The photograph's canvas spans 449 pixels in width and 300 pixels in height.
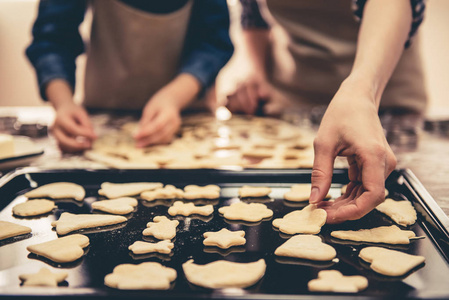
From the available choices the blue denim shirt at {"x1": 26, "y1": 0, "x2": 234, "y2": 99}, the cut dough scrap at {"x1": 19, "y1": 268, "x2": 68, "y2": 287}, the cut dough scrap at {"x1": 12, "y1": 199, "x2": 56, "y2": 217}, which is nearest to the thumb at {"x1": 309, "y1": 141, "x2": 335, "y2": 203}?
the cut dough scrap at {"x1": 19, "y1": 268, "x2": 68, "y2": 287}

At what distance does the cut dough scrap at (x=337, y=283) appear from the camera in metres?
0.59

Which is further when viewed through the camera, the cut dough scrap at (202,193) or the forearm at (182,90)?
the forearm at (182,90)

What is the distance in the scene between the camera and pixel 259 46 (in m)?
2.20

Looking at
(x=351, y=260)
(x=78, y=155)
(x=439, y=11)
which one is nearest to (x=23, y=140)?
(x=78, y=155)

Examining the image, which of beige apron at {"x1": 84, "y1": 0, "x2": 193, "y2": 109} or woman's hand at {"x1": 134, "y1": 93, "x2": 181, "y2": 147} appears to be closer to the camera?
woman's hand at {"x1": 134, "y1": 93, "x2": 181, "y2": 147}

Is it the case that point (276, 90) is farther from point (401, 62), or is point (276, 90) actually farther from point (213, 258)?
point (213, 258)

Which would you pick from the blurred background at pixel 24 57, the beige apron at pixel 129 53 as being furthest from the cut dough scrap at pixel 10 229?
the blurred background at pixel 24 57

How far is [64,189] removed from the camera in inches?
39.8

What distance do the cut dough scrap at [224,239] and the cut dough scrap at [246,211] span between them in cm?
9

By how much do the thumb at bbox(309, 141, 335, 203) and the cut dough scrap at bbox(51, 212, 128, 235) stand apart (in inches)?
15.3

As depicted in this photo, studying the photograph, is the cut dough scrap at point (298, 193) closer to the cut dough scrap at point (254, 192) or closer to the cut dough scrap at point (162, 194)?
the cut dough scrap at point (254, 192)

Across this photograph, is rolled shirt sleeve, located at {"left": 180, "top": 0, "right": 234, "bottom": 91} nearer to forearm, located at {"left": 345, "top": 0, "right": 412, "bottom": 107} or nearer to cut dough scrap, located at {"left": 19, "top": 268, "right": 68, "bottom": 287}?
forearm, located at {"left": 345, "top": 0, "right": 412, "bottom": 107}

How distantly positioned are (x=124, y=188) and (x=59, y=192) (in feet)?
0.49

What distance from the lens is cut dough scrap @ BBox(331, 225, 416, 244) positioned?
0.76 m
